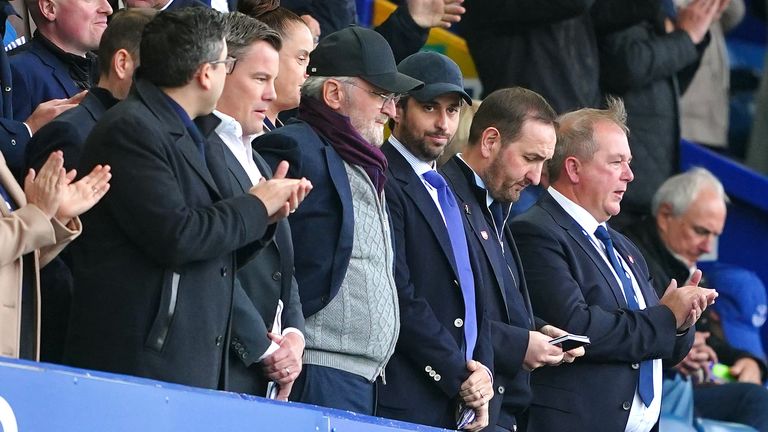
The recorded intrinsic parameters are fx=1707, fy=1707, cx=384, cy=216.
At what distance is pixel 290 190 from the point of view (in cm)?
480

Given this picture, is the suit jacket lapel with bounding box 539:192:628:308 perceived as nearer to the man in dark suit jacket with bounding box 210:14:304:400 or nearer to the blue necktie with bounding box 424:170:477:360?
the blue necktie with bounding box 424:170:477:360

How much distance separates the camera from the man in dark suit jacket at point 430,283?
5.72 meters

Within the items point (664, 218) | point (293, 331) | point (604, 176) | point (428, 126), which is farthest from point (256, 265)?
point (664, 218)

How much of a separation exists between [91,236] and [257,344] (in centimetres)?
61

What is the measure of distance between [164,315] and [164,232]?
8.9 inches

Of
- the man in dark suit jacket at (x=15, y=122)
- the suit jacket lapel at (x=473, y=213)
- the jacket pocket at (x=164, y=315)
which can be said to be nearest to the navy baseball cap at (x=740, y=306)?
the suit jacket lapel at (x=473, y=213)

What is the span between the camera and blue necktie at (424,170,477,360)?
19.4 ft

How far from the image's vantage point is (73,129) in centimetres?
505

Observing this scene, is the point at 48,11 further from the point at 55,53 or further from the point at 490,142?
the point at 490,142

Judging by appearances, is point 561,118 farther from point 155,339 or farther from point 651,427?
point 155,339

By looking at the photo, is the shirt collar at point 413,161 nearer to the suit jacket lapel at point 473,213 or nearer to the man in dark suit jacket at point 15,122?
the suit jacket lapel at point 473,213

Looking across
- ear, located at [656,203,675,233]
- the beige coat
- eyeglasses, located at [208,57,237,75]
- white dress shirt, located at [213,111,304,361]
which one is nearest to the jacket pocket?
the beige coat

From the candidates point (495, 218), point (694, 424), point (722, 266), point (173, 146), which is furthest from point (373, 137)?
point (722, 266)

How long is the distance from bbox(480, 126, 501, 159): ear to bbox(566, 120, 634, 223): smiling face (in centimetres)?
63
